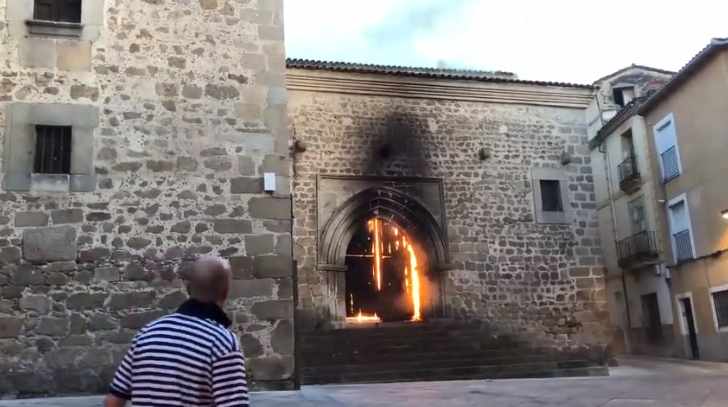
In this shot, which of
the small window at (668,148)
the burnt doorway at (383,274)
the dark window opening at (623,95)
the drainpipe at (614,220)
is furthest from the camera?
the dark window opening at (623,95)

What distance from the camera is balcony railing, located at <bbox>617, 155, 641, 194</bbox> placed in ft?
55.8

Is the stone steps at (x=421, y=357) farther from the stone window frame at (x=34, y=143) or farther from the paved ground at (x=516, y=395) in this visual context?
the stone window frame at (x=34, y=143)

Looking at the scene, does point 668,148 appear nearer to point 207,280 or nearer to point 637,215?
point 637,215


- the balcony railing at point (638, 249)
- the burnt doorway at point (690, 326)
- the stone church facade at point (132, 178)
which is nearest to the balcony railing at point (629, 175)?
the balcony railing at point (638, 249)

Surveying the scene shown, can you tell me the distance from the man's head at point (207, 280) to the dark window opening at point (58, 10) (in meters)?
6.25

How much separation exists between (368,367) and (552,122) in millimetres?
6728

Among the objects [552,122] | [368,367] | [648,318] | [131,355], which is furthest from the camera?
[648,318]

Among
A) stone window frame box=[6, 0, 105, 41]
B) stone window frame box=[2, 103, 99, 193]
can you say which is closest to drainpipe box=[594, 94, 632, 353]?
stone window frame box=[6, 0, 105, 41]

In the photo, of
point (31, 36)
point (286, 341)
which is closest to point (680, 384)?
point (286, 341)

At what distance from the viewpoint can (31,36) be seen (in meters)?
6.82

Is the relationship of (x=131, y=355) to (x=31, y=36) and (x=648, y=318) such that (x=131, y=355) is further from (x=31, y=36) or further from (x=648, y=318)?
(x=648, y=318)

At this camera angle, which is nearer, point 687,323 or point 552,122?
point 552,122

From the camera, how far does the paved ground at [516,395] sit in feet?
19.8

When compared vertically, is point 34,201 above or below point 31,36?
below
